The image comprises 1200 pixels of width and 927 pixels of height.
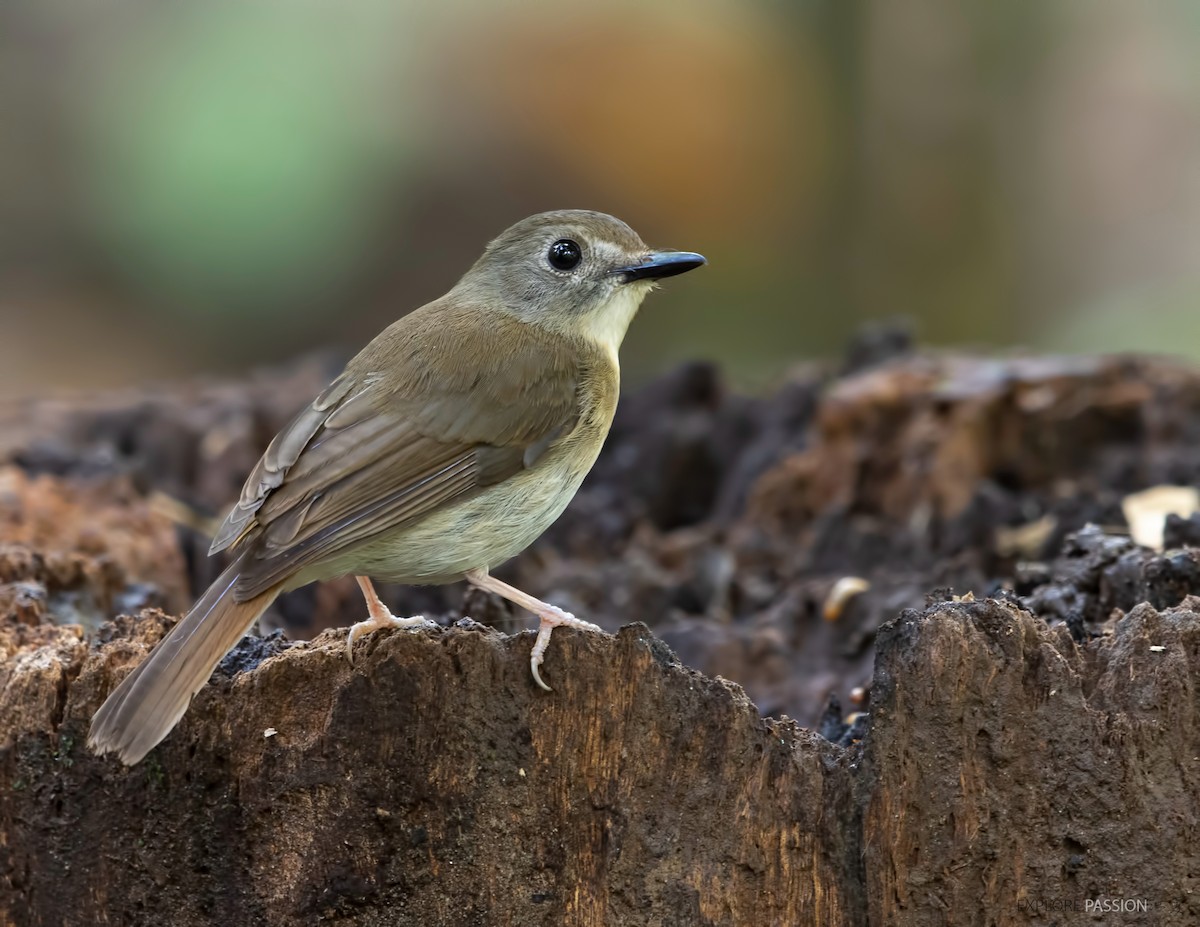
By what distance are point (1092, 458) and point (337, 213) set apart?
236 inches

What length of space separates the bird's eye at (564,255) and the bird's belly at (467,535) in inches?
35.4

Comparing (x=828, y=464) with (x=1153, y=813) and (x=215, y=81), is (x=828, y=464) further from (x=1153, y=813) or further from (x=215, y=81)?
(x=215, y=81)

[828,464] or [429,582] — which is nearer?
[429,582]

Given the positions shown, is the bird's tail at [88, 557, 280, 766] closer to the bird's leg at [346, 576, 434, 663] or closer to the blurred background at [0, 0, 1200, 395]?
the bird's leg at [346, 576, 434, 663]

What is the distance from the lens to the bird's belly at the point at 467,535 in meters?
3.65

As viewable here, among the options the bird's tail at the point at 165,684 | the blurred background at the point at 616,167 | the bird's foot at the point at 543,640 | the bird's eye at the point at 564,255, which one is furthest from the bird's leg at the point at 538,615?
the blurred background at the point at 616,167

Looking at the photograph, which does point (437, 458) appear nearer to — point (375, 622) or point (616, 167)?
point (375, 622)

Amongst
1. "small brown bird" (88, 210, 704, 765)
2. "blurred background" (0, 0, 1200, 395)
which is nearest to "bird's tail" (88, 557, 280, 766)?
"small brown bird" (88, 210, 704, 765)

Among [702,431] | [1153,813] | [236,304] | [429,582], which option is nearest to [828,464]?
[702,431]

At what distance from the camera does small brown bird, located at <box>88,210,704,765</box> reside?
10.4ft

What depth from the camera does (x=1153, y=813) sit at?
2.94 m

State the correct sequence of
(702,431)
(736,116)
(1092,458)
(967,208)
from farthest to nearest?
1. (736,116)
2. (967,208)
3. (702,431)
4. (1092,458)

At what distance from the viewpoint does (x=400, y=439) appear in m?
3.82

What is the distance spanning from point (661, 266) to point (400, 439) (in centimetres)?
110
